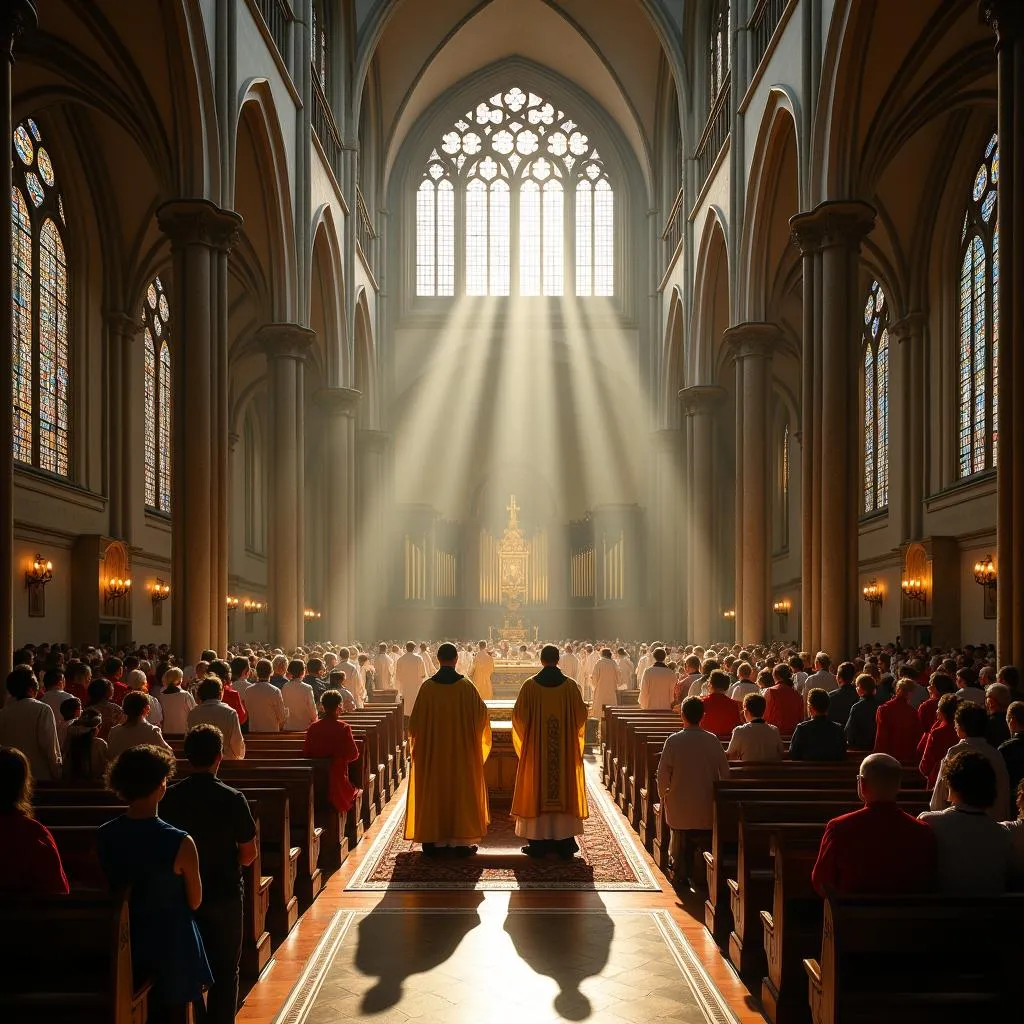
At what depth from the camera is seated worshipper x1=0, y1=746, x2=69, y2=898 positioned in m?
4.59

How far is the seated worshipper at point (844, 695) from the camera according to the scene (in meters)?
10.9

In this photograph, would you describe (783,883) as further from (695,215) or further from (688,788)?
(695,215)

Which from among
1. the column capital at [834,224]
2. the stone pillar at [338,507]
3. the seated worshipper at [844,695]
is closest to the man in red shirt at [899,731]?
the seated worshipper at [844,695]

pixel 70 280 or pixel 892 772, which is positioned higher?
pixel 70 280

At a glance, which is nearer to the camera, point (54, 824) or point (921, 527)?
point (54, 824)

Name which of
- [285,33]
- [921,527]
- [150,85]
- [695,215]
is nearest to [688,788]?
[150,85]

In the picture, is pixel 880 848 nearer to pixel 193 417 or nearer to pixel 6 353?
pixel 6 353

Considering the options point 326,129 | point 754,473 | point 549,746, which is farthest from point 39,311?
point 549,746

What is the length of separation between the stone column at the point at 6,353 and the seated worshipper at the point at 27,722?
6.56ft

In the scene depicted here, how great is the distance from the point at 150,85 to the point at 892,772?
15459 mm

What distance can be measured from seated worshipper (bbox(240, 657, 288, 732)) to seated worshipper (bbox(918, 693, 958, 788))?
6.43 m

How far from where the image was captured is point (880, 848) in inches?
190

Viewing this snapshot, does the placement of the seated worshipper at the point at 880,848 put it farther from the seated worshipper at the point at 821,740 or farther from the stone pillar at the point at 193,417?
the stone pillar at the point at 193,417

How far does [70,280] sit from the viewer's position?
869 inches
